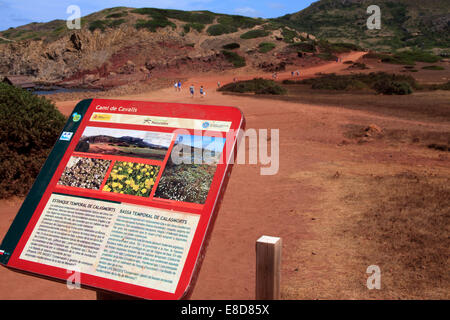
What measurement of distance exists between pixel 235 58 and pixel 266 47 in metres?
A: 5.19

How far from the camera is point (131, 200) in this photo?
256cm

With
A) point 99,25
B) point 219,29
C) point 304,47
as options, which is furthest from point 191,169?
point 99,25

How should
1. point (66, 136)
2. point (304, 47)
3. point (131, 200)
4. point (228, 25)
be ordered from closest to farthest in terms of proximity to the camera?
point (131, 200) < point (66, 136) < point (304, 47) < point (228, 25)

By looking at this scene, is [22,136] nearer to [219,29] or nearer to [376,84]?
[376,84]

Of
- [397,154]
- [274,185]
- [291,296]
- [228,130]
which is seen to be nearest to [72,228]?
[228,130]

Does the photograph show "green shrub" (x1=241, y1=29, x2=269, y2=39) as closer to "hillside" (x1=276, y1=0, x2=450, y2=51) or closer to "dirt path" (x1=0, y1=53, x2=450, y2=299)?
Result: "hillside" (x1=276, y1=0, x2=450, y2=51)

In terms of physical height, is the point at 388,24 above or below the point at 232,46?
above

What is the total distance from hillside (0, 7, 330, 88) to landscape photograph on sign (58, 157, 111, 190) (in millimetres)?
33501

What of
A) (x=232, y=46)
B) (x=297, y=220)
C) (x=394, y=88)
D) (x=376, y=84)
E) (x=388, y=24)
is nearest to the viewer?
(x=297, y=220)

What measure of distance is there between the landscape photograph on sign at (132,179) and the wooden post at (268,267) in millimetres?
880

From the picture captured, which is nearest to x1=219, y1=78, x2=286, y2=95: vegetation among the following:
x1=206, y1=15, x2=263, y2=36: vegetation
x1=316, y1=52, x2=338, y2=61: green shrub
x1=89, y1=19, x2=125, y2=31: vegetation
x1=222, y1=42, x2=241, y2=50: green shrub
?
x1=316, y1=52, x2=338, y2=61: green shrub

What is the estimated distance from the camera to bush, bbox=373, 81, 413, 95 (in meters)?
20.3

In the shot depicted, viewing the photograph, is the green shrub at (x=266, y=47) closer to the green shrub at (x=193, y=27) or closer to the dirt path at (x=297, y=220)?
the green shrub at (x=193, y=27)

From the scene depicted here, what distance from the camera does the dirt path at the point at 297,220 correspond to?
4.23 meters
